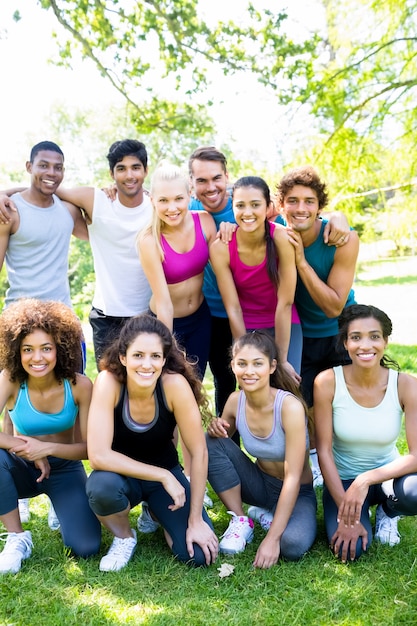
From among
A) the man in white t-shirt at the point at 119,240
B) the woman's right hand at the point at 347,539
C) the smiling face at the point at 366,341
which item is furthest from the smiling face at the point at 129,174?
the woman's right hand at the point at 347,539

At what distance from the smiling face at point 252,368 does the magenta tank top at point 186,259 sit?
73 cm

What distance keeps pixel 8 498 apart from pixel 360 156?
21.0ft

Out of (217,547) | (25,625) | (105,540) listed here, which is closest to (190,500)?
(217,547)

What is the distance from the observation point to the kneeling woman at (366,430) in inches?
127

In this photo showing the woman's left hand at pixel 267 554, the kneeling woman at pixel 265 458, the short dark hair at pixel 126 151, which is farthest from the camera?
the short dark hair at pixel 126 151

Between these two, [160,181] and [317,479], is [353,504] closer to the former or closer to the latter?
[317,479]

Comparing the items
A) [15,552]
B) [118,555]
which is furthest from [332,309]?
[15,552]

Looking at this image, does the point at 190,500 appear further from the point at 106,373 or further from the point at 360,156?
A: the point at 360,156

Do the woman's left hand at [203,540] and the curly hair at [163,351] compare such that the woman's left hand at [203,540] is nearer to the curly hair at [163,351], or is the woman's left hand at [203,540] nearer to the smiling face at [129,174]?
the curly hair at [163,351]

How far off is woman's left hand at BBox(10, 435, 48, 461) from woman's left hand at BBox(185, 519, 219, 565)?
35.3 inches

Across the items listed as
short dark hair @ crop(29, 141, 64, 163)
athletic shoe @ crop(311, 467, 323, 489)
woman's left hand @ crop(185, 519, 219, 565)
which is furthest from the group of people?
athletic shoe @ crop(311, 467, 323, 489)

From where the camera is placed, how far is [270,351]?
11.2 feet

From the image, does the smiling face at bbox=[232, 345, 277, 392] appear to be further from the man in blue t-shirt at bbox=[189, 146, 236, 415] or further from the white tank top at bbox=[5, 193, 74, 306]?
the white tank top at bbox=[5, 193, 74, 306]

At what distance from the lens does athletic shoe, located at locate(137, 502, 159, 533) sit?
12.0 feet
